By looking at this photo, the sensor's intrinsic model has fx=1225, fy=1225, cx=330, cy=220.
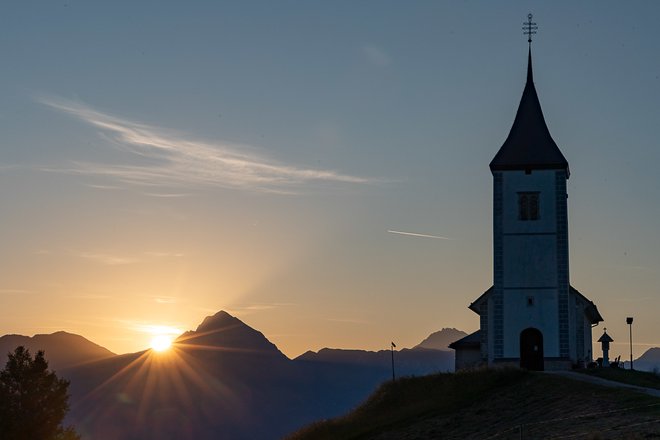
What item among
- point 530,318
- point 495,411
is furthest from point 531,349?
point 495,411

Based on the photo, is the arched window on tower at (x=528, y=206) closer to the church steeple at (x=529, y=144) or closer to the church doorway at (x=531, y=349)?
the church steeple at (x=529, y=144)

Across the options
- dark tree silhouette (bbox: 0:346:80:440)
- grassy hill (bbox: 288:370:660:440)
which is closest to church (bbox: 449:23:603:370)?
grassy hill (bbox: 288:370:660:440)

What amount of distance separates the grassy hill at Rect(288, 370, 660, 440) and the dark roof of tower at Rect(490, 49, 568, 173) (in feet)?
44.5

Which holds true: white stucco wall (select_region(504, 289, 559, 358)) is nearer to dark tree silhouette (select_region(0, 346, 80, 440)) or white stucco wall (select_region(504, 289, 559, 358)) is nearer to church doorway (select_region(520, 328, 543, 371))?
church doorway (select_region(520, 328, 543, 371))

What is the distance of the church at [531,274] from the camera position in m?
71.2

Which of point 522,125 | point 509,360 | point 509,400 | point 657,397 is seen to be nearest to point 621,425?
point 657,397

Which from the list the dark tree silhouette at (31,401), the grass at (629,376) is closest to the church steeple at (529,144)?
the grass at (629,376)

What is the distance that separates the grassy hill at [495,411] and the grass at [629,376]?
3.52 metres

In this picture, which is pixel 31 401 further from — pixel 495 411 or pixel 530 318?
pixel 530 318

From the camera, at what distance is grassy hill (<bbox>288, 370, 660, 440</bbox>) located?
46531 millimetres

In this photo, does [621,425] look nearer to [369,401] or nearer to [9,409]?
[369,401]

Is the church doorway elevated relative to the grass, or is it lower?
elevated

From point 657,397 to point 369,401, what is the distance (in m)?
24.1

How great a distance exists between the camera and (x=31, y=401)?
71.6m
